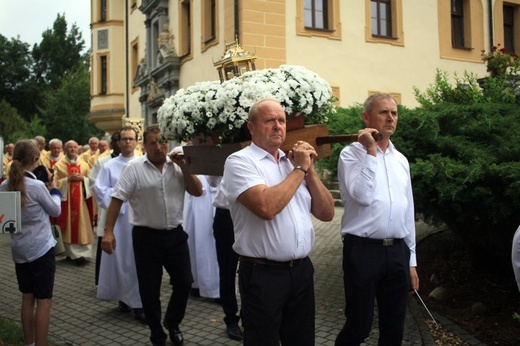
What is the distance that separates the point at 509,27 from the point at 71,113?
3319cm

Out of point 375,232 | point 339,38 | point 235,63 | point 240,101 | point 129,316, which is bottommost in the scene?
point 129,316

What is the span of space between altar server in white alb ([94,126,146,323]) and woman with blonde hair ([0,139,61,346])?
1511mm

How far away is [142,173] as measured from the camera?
17.5 ft

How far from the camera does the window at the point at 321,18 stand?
1809 cm

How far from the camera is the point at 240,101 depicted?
3.86m

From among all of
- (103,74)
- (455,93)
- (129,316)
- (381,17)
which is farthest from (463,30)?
(129,316)

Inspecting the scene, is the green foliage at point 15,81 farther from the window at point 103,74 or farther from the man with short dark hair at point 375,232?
the man with short dark hair at point 375,232

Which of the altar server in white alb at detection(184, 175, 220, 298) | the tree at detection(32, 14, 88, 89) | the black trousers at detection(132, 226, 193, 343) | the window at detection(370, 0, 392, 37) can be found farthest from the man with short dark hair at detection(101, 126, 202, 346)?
the tree at detection(32, 14, 88, 89)

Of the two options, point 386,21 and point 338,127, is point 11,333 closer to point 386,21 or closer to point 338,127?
point 338,127

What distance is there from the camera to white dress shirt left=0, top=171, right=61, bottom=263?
483cm

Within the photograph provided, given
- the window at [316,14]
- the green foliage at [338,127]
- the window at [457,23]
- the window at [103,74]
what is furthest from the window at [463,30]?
the window at [103,74]

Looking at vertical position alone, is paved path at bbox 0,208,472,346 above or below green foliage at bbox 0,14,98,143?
below

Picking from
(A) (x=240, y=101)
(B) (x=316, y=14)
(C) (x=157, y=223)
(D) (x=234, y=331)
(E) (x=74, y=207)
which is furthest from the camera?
(B) (x=316, y=14)

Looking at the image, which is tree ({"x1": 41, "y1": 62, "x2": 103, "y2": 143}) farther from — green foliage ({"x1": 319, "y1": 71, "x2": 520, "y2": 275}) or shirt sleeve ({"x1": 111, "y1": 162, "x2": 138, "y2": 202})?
shirt sleeve ({"x1": 111, "y1": 162, "x2": 138, "y2": 202})
